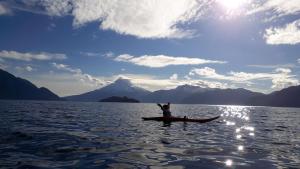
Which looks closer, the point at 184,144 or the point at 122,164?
the point at 122,164

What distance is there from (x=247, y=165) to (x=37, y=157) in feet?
37.2

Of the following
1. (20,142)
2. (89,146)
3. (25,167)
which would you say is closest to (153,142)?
(89,146)

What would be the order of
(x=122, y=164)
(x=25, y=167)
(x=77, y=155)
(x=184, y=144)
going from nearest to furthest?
(x=25, y=167), (x=122, y=164), (x=77, y=155), (x=184, y=144)

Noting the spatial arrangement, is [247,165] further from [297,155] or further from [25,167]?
[25,167]

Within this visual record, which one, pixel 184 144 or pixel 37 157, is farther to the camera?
pixel 184 144

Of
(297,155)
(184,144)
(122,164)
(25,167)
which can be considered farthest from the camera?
(184,144)

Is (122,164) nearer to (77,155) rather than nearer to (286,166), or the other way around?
(77,155)

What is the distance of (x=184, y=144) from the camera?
25.0 m

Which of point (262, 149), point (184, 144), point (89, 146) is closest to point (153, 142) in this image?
point (184, 144)

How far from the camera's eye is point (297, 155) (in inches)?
830

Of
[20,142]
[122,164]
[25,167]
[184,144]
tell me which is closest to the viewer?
A: [25,167]

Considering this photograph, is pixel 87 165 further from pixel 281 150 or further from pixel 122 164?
pixel 281 150

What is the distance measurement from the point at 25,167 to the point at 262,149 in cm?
1612

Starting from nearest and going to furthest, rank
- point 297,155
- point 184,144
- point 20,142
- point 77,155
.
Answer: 1. point 77,155
2. point 297,155
3. point 20,142
4. point 184,144
